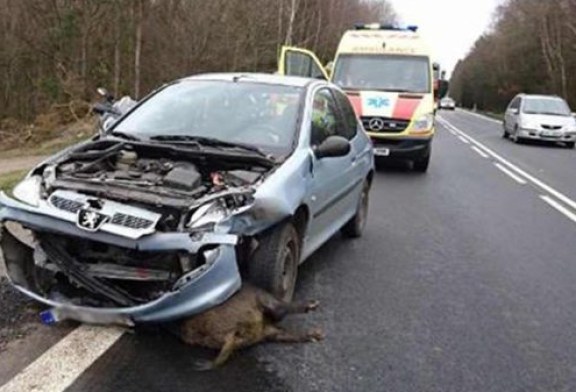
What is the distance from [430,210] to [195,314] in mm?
6273

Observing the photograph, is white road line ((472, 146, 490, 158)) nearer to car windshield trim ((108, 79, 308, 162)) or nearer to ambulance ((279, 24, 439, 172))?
ambulance ((279, 24, 439, 172))

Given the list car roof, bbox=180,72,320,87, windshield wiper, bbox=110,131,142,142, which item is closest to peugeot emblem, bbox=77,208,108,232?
windshield wiper, bbox=110,131,142,142

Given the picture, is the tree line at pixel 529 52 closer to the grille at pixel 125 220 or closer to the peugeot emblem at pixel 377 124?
the peugeot emblem at pixel 377 124

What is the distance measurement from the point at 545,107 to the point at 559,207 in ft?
47.7

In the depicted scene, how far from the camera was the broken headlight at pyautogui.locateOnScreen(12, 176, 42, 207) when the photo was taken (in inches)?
173

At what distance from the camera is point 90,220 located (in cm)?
410

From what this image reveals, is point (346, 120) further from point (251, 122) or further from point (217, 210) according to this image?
point (217, 210)

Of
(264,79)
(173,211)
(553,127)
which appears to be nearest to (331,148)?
(264,79)

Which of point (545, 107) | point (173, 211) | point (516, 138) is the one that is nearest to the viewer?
point (173, 211)

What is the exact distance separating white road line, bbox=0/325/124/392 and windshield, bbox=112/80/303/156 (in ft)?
5.44

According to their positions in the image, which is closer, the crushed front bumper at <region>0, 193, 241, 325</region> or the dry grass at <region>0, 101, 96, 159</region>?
the crushed front bumper at <region>0, 193, 241, 325</region>

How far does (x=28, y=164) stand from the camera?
45.9 feet

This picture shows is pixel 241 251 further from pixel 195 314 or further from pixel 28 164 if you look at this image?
pixel 28 164

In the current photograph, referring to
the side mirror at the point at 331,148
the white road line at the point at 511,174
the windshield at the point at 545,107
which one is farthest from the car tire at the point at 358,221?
the windshield at the point at 545,107
